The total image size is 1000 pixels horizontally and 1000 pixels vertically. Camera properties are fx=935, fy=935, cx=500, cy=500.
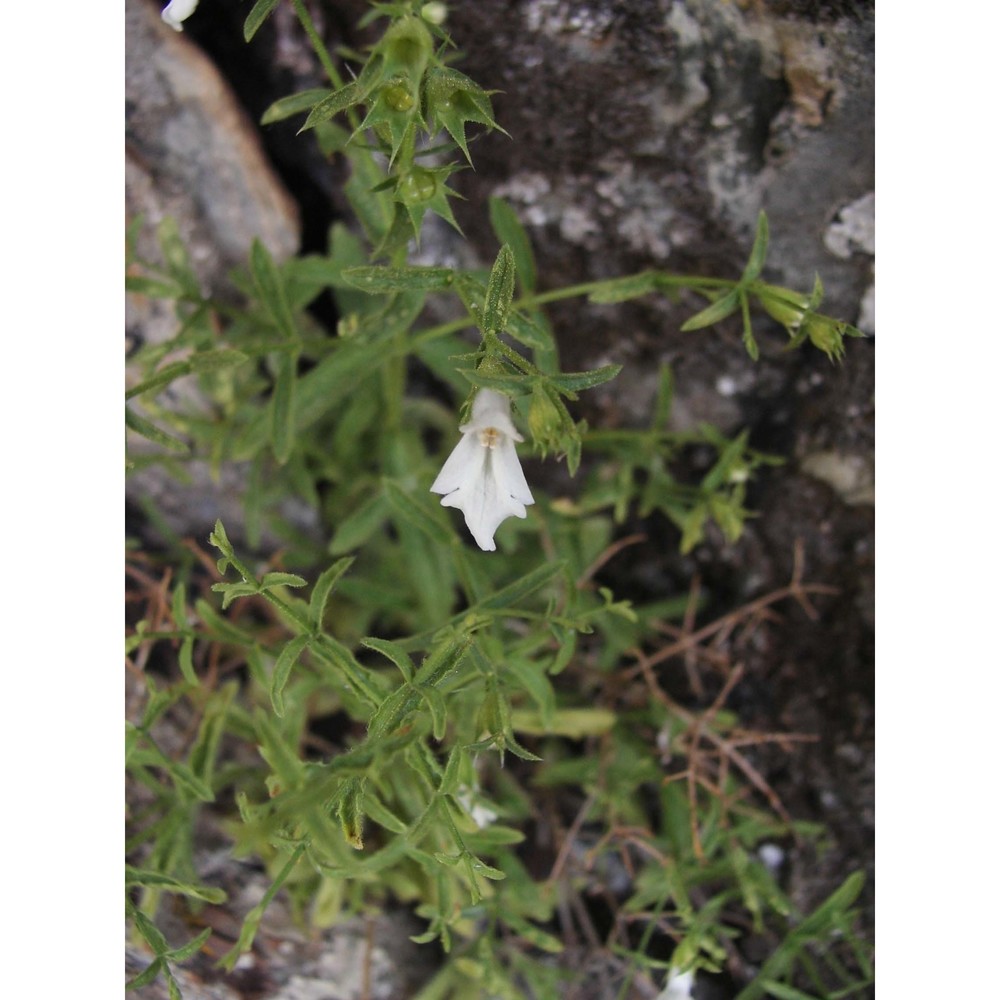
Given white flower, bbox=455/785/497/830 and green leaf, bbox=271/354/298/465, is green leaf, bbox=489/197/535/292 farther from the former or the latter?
white flower, bbox=455/785/497/830

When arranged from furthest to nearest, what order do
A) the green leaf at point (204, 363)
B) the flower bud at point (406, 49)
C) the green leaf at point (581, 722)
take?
1. the green leaf at point (581, 722)
2. the green leaf at point (204, 363)
3. the flower bud at point (406, 49)

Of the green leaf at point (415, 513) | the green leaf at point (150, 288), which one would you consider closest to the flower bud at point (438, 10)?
the green leaf at point (150, 288)

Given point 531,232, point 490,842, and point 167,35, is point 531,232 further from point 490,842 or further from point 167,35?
point 490,842

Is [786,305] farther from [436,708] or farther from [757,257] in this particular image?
[436,708]

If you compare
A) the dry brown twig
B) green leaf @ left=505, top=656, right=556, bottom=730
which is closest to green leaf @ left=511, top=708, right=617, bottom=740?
the dry brown twig

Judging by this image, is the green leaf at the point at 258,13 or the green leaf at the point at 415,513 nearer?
the green leaf at the point at 258,13

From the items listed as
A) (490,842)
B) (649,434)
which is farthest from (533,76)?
(490,842)

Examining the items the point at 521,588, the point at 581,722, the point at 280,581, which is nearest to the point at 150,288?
the point at 280,581

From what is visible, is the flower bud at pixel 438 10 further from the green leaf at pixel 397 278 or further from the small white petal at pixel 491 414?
the small white petal at pixel 491 414

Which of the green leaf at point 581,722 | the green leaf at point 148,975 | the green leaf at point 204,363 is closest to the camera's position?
the green leaf at point 148,975
